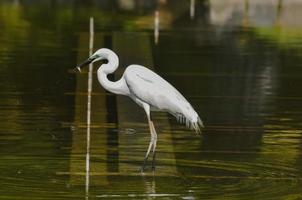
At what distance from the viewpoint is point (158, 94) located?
13.9 m

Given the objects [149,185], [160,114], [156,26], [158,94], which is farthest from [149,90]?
[156,26]

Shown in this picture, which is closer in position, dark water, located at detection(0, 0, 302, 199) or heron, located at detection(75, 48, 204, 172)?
dark water, located at detection(0, 0, 302, 199)

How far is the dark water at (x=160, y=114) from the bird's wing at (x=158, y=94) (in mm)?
602

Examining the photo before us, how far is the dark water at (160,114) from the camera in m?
12.9

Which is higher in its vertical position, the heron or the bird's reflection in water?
the heron

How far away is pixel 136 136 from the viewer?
52.3ft

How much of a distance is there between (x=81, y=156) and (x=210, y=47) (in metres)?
13.4

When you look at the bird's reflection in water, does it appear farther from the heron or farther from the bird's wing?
the bird's wing

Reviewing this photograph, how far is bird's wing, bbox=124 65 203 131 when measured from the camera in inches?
535

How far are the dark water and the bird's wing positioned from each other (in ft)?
1.98

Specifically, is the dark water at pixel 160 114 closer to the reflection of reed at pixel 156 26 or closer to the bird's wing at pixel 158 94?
the reflection of reed at pixel 156 26

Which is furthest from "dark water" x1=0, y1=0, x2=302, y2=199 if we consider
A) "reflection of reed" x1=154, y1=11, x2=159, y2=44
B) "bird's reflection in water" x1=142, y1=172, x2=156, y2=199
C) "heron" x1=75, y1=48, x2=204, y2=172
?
"heron" x1=75, y1=48, x2=204, y2=172

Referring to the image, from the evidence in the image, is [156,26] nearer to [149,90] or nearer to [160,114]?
[160,114]

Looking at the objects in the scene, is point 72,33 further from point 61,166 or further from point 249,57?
point 61,166
